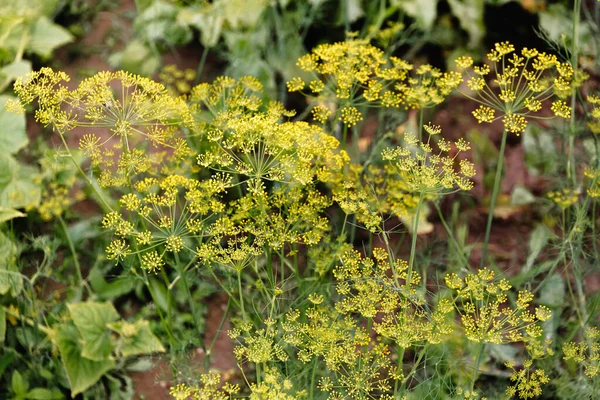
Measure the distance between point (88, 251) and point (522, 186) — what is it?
6.70ft

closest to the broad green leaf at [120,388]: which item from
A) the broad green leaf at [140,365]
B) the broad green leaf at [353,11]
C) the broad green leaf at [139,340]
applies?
the broad green leaf at [140,365]

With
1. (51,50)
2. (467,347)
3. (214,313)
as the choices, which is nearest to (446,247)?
(467,347)

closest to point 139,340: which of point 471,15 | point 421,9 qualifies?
point 421,9

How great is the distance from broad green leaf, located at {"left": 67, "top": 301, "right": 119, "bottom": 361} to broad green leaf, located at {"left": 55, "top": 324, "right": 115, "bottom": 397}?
0.04 metres

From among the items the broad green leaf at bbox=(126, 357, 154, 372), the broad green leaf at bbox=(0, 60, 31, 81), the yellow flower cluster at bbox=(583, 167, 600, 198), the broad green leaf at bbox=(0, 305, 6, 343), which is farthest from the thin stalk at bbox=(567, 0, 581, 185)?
the broad green leaf at bbox=(0, 60, 31, 81)

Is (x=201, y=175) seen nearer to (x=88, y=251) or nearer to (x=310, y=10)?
(x=88, y=251)

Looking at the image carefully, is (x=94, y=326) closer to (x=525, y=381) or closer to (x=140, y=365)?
(x=140, y=365)

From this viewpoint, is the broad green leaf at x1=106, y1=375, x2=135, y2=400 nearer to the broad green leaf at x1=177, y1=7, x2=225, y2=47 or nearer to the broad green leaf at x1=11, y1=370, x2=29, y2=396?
the broad green leaf at x1=11, y1=370, x2=29, y2=396

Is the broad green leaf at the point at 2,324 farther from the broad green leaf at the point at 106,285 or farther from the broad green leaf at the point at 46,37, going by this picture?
Result: the broad green leaf at the point at 46,37

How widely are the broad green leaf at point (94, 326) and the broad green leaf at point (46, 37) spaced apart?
173cm

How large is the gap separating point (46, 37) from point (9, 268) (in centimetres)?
172

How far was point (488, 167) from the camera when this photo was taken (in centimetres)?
375

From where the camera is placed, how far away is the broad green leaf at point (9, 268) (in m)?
2.77

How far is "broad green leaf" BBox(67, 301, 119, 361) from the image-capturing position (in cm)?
277
